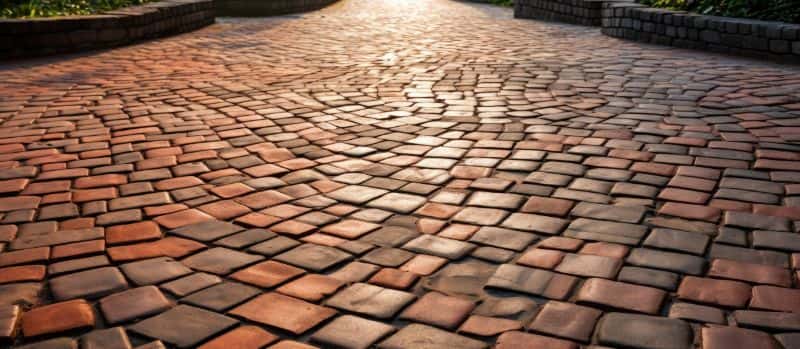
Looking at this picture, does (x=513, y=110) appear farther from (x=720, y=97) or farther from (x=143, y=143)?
(x=143, y=143)

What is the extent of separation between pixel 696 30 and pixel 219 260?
21.1ft

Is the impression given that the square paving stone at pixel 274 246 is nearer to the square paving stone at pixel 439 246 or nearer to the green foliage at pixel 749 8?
the square paving stone at pixel 439 246

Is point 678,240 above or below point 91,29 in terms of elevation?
below

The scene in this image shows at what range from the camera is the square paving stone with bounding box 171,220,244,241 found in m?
2.83

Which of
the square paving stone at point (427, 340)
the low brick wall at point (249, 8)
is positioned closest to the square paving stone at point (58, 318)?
the square paving stone at point (427, 340)

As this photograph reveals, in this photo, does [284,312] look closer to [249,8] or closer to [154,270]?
[154,270]

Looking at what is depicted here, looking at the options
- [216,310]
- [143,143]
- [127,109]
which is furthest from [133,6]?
[216,310]

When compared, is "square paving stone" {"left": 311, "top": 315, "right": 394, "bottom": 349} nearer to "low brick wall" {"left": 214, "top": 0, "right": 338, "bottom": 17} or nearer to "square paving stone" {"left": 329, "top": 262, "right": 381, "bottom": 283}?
"square paving stone" {"left": 329, "top": 262, "right": 381, "bottom": 283}

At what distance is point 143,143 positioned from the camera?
4.16 m

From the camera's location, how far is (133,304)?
7.45ft

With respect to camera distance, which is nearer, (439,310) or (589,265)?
(439,310)

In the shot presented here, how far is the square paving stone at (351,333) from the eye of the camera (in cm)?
206

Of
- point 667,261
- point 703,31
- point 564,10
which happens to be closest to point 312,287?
point 667,261

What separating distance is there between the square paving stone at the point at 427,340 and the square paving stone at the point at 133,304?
2.43 ft
